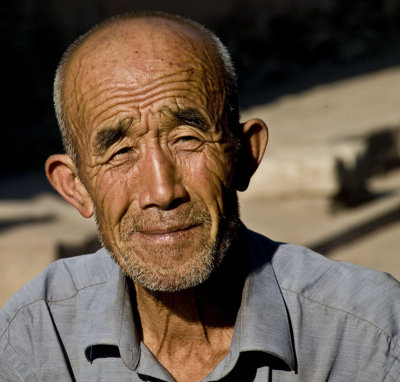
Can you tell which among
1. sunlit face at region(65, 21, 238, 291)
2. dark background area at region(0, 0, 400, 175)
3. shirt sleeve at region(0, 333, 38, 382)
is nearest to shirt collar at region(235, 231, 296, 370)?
sunlit face at region(65, 21, 238, 291)

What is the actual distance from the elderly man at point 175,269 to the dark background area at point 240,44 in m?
9.07

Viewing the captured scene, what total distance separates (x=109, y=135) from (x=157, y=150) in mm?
138

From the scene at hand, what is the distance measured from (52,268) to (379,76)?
37.9 feet

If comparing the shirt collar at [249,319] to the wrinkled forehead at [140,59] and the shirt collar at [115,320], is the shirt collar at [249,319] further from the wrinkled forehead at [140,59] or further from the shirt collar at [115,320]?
the wrinkled forehead at [140,59]

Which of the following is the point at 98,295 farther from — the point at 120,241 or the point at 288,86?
the point at 288,86

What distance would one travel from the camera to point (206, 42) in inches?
87.4

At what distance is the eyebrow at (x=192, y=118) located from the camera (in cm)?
214

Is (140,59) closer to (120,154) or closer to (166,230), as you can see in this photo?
(120,154)

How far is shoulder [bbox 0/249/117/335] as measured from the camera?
230cm

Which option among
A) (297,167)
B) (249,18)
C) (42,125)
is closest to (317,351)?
(297,167)

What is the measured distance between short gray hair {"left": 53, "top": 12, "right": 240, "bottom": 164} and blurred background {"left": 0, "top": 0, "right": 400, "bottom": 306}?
2836mm

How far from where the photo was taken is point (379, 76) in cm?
1333

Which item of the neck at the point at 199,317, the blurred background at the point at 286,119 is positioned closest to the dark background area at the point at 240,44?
the blurred background at the point at 286,119

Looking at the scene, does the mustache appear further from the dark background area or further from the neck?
the dark background area
